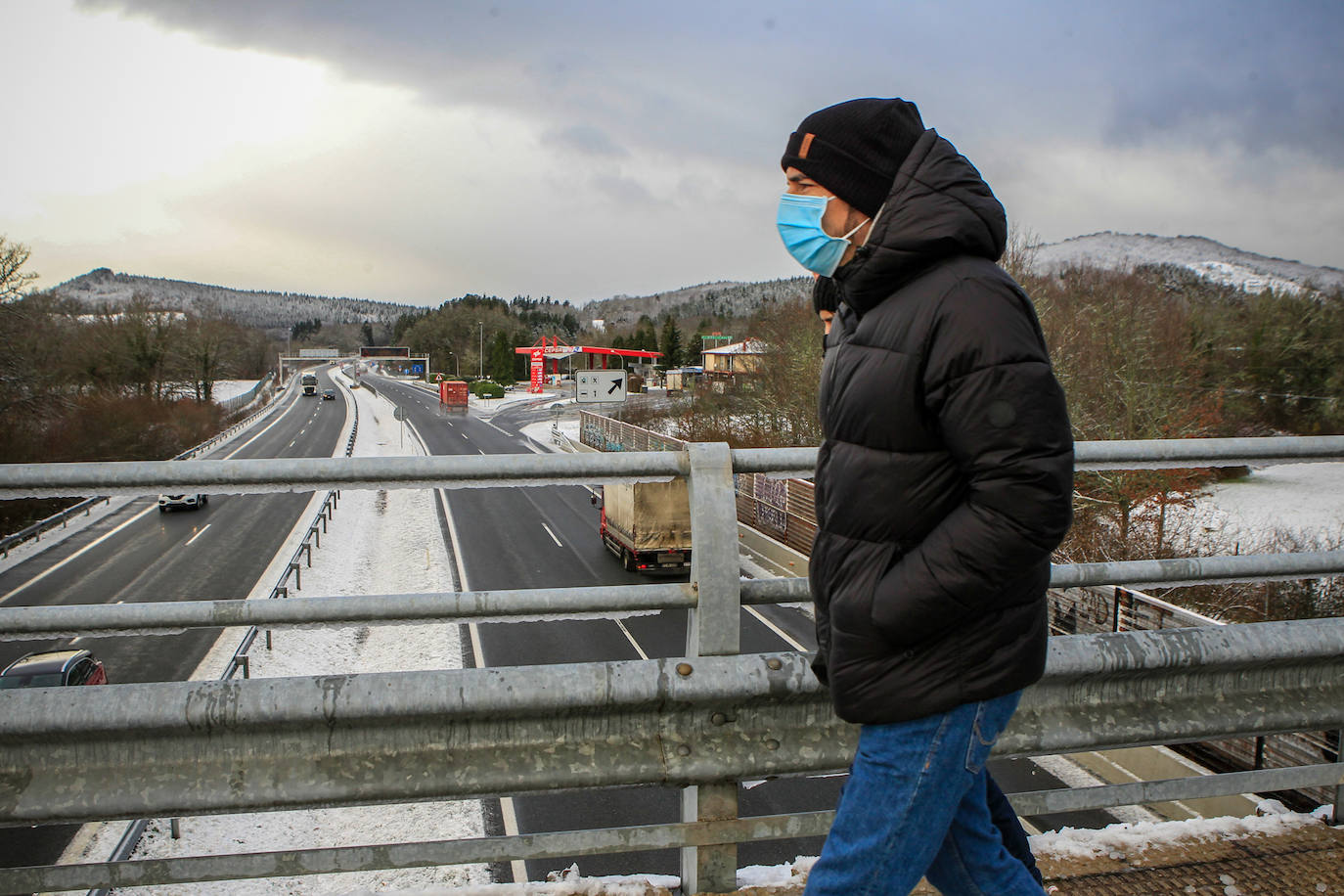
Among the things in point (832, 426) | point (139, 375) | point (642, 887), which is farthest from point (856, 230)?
point (139, 375)

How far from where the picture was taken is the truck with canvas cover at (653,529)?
23000mm

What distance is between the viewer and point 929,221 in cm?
164

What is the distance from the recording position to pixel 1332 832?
3020mm

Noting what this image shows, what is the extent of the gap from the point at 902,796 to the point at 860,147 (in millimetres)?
1330

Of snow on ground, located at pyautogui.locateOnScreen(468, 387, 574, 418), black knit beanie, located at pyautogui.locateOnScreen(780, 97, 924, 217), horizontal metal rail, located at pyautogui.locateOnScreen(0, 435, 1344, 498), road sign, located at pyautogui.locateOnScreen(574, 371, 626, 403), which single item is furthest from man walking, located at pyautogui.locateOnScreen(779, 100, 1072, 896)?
snow on ground, located at pyautogui.locateOnScreen(468, 387, 574, 418)

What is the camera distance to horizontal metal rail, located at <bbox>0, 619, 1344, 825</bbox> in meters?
2.11

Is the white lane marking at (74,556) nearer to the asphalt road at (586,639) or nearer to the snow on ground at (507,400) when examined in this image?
the asphalt road at (586,639)

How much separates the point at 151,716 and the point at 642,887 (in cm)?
145

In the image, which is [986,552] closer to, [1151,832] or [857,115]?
[857,115]

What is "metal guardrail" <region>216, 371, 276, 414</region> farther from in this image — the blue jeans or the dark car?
the blue jeans

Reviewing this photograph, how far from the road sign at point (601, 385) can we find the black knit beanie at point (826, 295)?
39.7 metres

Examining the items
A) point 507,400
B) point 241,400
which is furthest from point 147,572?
point 241,400

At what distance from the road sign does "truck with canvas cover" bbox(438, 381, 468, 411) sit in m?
33.2

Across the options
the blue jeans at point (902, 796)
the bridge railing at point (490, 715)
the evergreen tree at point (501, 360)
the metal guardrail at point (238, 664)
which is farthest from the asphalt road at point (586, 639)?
the evergreen tree at point (501, 360)
